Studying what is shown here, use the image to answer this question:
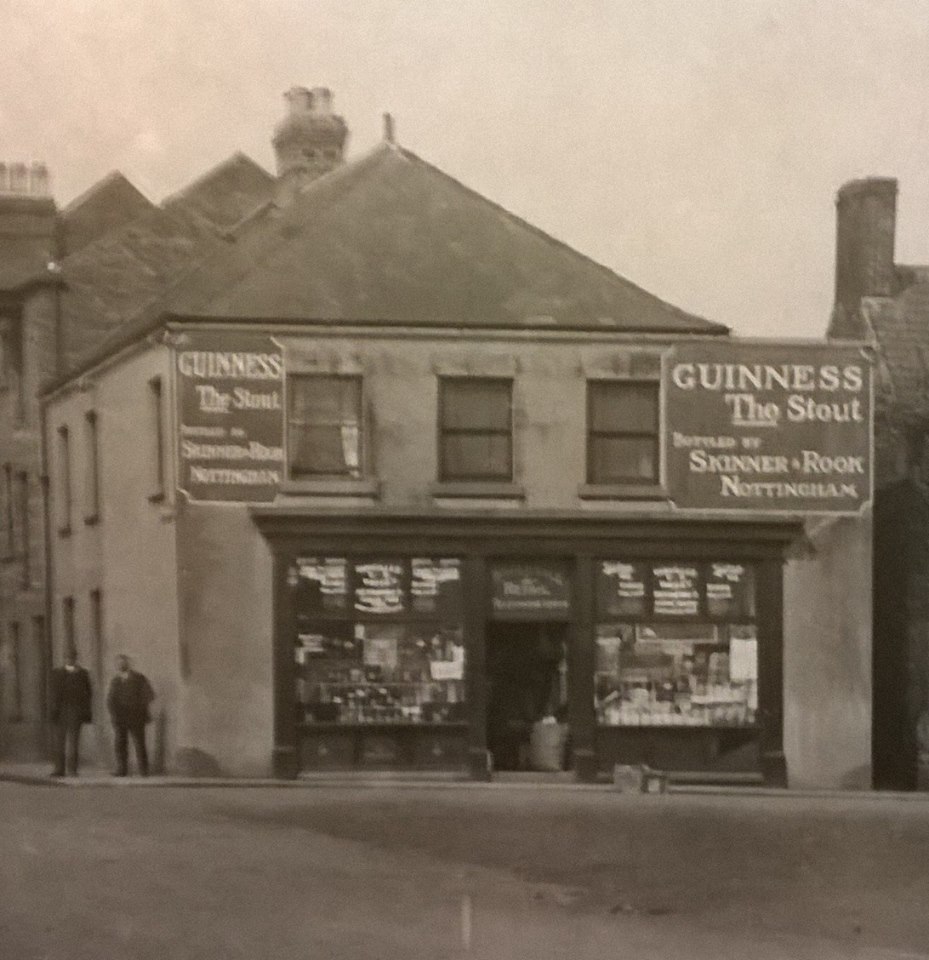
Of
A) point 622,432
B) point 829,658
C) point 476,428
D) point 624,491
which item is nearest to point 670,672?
point 829,658

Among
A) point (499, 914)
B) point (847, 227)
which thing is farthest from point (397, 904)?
point (847, 227)

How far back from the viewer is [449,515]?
14016 millimetres

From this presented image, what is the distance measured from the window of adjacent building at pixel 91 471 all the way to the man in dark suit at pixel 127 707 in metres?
0.99

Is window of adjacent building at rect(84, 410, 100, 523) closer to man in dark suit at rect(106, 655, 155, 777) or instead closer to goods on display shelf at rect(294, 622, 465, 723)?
man in dark suit at rect(106, 655, 155, 777)

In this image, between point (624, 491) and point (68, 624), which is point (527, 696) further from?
point (68, 624)

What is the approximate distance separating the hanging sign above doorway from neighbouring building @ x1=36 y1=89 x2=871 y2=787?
2 cm

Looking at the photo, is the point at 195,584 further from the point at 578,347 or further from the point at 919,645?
the point at 919,645

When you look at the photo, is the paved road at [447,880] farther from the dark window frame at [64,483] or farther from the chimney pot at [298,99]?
the chimney pot at [298,99]

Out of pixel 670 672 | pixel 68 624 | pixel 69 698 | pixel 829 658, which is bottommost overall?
pixel 670 672

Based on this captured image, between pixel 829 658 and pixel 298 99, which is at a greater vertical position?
pixel 298 99

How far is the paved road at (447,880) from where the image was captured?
654 centimetres

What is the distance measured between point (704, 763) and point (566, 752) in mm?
1078

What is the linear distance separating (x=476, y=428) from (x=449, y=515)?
69 centimetres

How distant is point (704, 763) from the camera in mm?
14500
